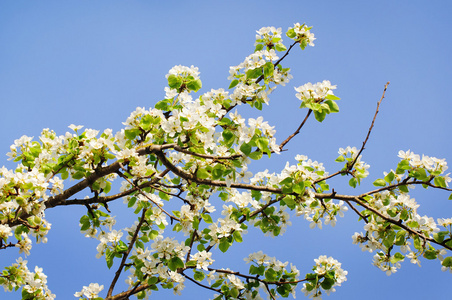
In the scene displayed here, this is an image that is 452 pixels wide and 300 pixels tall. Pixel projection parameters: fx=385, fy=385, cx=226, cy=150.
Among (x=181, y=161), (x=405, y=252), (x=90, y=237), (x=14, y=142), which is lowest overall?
(x=405, y=252)

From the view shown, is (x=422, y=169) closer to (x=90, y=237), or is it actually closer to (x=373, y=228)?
(x=373, y=228)

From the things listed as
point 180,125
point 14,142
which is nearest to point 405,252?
point 180,125

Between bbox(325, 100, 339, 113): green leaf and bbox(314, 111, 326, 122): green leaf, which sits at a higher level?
bbox(325, 100, 339, 113): green leaf

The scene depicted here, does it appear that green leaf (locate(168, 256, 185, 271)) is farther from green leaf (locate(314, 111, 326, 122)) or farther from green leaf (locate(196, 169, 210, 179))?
green leaf (locate(314, 111, 326, 122))

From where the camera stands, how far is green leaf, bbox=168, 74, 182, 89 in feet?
16.0

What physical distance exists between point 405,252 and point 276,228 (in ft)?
5.35

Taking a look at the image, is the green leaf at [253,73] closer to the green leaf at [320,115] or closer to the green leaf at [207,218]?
the green leaf at [320,115]

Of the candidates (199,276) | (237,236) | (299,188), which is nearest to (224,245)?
(237,236)

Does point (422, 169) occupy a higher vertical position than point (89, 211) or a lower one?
lower

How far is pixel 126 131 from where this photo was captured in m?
4.22

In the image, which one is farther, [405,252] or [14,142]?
[14,142]

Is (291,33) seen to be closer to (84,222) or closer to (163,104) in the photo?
(163,104)

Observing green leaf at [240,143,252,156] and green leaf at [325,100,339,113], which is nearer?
green leaf at [240,143,252,156]

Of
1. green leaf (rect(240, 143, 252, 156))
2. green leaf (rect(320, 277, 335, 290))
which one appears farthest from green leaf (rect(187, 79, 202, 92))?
green leaf (rect(320, 277, 335, 290))
